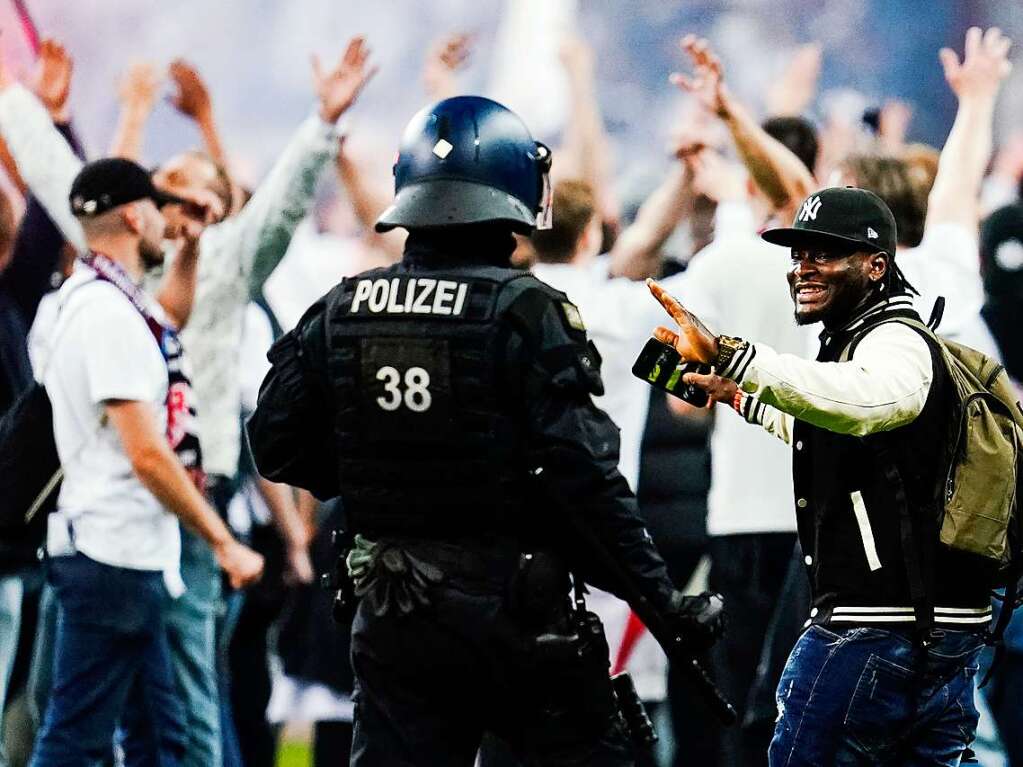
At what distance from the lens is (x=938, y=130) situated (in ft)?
24.6

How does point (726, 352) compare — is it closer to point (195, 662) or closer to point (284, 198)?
point (195, 662)

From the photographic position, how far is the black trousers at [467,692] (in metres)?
3.98

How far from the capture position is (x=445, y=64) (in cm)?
749

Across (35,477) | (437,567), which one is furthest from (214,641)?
(437,567)

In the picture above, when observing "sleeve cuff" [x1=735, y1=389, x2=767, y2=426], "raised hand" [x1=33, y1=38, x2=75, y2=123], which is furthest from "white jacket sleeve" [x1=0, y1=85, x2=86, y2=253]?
"sleeve cuff" [x1=735, y1=389, x2=767, y2=426]

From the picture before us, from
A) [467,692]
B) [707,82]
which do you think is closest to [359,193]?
[707,82]

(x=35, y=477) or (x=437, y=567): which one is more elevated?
(x=35, y=477)

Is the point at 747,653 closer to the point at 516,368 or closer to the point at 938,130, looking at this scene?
the point at 938,130

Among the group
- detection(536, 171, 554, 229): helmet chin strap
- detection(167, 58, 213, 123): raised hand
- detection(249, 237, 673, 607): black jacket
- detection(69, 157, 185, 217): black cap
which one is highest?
detection(167, 58, 213, 123): raised hand

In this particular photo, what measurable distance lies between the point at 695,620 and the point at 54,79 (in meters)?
4.90

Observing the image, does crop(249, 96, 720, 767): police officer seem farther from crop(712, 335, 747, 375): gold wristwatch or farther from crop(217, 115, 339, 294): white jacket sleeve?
crop(217, 115, 339, 294): white jacket sleeve

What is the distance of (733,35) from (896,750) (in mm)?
4135

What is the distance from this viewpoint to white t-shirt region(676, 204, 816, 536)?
6395 mm

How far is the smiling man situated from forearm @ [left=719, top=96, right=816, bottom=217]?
1.99 metres
